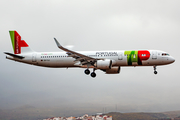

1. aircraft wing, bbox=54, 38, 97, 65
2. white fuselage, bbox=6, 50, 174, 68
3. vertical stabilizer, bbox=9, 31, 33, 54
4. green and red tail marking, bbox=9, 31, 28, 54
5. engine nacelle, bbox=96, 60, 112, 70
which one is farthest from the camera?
green and red tail marking, bbox=9, 31, 28, 54

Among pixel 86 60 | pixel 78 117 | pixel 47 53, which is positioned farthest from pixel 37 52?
pixel 78 117

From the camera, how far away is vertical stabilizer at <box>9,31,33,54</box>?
57469 millimetres

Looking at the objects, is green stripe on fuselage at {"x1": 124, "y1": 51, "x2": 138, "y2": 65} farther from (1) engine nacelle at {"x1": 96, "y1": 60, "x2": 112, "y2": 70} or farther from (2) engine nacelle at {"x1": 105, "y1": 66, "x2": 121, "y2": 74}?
(2) engine nacelle at {"x1": 105, "y1": 66, "x2": 121, "y2": 74}

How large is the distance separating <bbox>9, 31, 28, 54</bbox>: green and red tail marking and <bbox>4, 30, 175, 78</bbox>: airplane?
111 centimetres

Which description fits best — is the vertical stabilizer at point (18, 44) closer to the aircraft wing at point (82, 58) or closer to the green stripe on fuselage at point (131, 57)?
the aircraft wing at point (82, 58)

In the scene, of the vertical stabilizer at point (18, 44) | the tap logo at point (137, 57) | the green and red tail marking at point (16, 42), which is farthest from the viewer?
the green and red tail marking at point (16, 42)

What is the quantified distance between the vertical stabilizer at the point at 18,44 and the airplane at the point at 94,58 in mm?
346

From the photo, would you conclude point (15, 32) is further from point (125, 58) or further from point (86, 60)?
point (125, 58)

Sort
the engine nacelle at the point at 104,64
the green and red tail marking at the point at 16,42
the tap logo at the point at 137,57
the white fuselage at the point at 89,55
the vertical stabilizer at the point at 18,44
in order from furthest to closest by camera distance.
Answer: the green and red tail marking at the point at 16,42 → the vertical stabilizer at the point at 18,44 → the white fuselage at the point at 89,55 → the tap logo at the point at 137,57 → the engine nacelle at the point at 104,64

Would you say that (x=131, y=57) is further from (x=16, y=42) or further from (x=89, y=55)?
(x=16, y=42)

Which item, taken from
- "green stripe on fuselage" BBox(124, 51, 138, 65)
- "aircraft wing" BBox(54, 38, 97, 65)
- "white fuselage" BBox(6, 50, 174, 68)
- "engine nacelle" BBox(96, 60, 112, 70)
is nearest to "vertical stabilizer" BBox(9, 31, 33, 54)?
"white fuselage" BBox(6, 50, 174, 68)

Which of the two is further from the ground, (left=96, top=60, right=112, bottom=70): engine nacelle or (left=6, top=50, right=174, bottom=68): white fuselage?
(left=6, top=50, right=174, bottom=68): white fuselage

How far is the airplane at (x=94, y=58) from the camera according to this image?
4981 cm

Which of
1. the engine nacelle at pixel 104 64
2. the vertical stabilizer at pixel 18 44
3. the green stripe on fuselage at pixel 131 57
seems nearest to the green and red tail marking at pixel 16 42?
the vertical stabilizer at pixel 18 44
